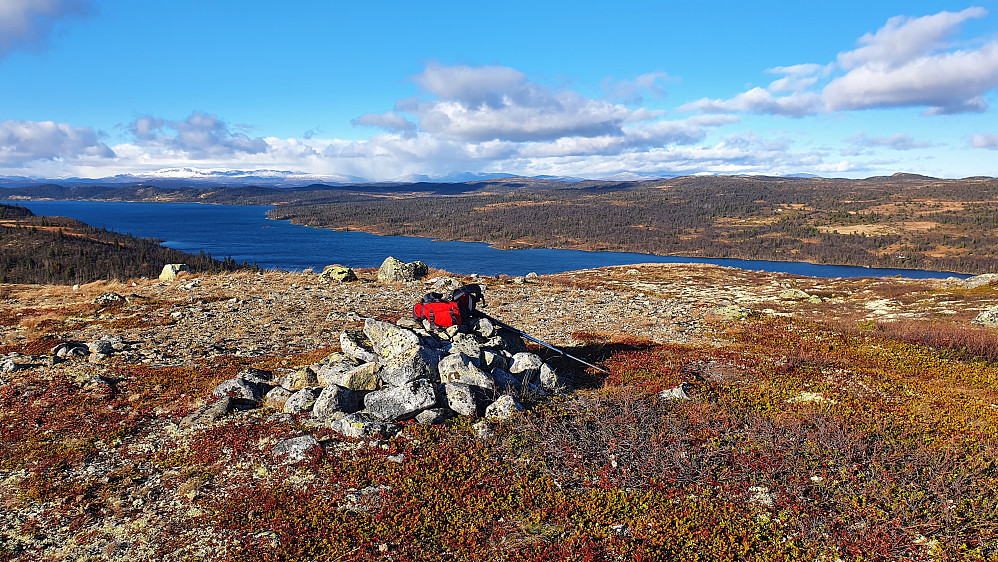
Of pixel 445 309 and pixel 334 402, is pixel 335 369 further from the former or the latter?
pixel 445 309

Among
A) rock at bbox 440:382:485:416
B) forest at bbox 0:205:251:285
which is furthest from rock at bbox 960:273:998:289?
forest at bbox 0:205:251:285

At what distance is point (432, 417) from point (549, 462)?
10.7 ft

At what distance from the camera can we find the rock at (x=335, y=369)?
43.3 feet

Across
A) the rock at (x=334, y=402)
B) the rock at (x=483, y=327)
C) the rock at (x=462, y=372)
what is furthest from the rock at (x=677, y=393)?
the rock at (x=334, y=402)

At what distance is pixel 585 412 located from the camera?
1226 centimetres

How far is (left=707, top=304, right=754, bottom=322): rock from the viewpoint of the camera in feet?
88.2

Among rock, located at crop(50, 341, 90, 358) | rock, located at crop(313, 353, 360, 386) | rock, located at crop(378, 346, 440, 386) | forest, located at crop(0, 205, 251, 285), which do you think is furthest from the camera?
forest, located at crop(0, 205, 251, 285)

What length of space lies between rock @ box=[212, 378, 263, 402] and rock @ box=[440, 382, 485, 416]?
17.7 ft

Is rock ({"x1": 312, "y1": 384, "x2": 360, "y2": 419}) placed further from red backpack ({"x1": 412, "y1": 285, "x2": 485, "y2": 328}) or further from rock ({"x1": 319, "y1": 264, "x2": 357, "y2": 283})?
rock ({"x1": 319, "y1": 264, "x2": 357, "y2": 283})

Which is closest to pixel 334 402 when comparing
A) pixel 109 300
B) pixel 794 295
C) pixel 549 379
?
pixel 549 379

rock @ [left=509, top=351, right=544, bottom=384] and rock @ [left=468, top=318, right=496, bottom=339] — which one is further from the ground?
rock @ [left=468, top=318, right=496, bottom=339]

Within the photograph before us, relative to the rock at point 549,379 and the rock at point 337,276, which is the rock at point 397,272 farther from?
the rock at point 549,379

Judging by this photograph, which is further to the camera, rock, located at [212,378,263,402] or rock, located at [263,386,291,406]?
rock, located at [212,378,263,402]

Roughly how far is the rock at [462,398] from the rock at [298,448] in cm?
328
